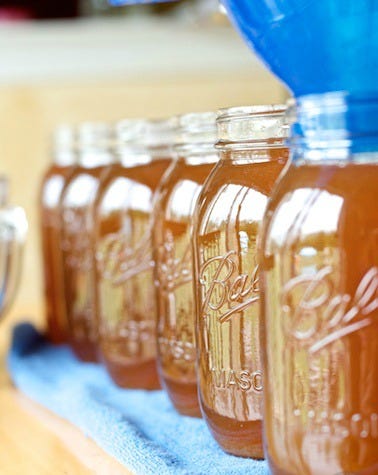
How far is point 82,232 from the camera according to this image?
42.9 inches

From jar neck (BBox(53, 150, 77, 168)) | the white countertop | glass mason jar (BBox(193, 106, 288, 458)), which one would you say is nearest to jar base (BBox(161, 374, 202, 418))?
glass mason jar (BBox(193, 106, 288, 458))

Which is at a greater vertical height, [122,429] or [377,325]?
[377,325]

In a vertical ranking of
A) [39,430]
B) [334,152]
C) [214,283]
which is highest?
[334,152]

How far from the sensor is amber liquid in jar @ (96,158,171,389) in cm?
91

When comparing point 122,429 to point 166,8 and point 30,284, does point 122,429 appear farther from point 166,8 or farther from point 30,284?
point 166,8

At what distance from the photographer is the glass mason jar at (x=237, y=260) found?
2.17 ft

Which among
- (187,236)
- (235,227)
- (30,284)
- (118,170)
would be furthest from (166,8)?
(235,227)

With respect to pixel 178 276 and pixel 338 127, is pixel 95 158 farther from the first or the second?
pixel 338 127

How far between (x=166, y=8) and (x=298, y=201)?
1441 mm

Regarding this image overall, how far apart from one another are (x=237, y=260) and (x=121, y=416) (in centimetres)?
20

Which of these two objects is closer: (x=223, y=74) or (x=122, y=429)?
(x=122, y=429)

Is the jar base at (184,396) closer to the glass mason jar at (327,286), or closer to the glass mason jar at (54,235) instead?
the glass mason jar at (327,286)

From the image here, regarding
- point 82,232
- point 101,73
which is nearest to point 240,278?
point 82,232

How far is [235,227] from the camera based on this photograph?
0.66 m
